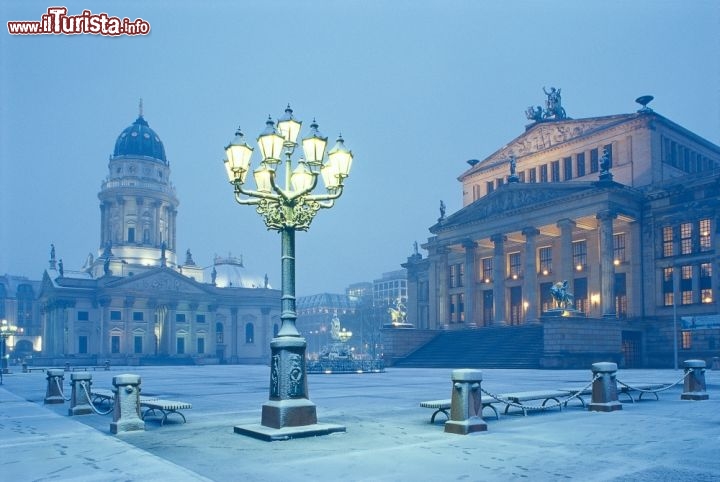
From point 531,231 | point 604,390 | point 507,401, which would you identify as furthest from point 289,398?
point 531,231

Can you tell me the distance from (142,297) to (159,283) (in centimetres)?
376

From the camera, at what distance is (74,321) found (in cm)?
10175

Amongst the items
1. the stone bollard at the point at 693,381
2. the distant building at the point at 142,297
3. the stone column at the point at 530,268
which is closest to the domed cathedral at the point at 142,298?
the distant building at the point at 142,297

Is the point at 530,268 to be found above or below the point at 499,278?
above

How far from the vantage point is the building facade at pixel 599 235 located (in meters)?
52.1

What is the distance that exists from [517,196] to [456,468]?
53.0 metres

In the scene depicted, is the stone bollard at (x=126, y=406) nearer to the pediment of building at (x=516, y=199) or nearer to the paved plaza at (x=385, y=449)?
the paved plaza at (x=385, y=449)

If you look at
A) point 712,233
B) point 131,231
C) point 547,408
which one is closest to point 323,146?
point 547,408

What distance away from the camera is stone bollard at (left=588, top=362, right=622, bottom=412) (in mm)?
17125

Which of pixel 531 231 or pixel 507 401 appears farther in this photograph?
pixel 531 231

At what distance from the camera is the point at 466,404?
1353cm

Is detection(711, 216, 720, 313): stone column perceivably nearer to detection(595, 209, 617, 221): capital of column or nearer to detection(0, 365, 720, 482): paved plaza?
detection(595, 209, 617, 221): capital of column

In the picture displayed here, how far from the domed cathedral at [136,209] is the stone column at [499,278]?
66860 mm

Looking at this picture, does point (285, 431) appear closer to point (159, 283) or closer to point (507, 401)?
point (507, 401)
